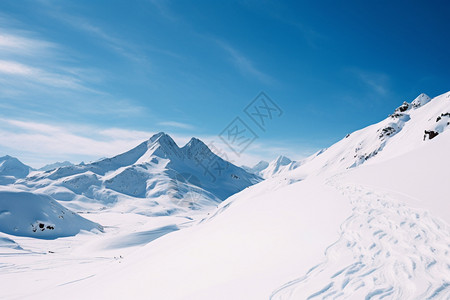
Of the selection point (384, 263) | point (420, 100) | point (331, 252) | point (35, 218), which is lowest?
point (384, 263)

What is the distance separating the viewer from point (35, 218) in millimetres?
72375

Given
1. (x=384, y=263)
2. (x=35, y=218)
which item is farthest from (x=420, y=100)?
(x=35, y=218)

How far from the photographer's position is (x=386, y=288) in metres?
5.58

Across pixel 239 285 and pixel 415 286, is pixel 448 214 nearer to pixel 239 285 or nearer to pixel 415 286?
pixel 415 286

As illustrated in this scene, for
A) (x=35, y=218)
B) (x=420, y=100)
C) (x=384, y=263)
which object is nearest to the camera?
(x=384, y=263)

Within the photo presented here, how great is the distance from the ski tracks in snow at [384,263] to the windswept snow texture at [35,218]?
8438 centimetres

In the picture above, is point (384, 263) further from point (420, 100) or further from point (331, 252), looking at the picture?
point (420, 100)

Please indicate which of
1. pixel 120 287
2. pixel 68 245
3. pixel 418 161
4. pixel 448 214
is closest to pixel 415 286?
pixel 448 214

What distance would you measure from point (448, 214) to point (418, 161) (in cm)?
1022

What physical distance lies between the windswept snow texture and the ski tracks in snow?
277 feet

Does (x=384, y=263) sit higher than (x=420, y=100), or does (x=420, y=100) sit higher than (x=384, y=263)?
(x=420, y=100)

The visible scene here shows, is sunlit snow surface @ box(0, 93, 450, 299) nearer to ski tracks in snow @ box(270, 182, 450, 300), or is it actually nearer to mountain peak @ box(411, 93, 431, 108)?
ski tracks in snow @ box(270, 182, 450, 300)

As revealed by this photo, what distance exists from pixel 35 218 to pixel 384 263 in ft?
300

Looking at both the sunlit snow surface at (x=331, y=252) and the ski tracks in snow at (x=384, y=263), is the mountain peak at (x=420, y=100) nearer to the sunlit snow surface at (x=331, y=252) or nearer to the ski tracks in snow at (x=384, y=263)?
the sunlit snow surface at (x=331, y=252)
